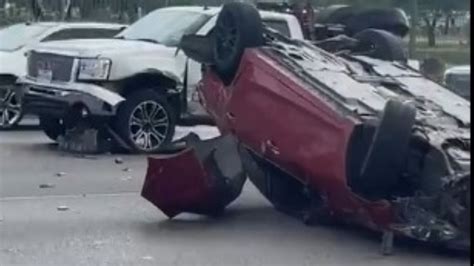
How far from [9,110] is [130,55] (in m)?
3.14

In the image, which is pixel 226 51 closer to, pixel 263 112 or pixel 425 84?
pixel 263 112

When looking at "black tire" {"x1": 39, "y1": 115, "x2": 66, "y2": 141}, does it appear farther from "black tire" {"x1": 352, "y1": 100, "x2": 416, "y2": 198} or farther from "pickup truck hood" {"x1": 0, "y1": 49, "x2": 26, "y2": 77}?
"black tire" {"x1": 352, "y1": 100, "x2": 416, "y2": 198}

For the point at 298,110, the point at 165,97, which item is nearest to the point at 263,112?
the point at 298,110

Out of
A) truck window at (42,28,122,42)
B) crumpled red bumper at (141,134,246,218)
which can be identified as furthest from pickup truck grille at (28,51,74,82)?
crumpled red bumper at (141,134,246,218)

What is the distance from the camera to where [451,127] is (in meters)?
10.3

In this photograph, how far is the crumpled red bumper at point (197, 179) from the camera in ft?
35.7

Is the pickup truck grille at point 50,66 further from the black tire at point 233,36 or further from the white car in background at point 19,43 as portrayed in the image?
the black tire at point 233,36

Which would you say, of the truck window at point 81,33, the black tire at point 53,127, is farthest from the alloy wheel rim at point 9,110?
the truck window at point 81,33

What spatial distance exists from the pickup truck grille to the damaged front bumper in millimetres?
107

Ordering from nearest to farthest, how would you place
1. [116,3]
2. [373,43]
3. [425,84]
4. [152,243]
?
1. [152,243]
2. [425,84]
3. [373,43]
4. [116,3]

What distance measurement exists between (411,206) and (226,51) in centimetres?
259

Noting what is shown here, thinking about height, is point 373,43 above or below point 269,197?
above

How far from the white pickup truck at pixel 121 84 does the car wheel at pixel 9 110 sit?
1799mm

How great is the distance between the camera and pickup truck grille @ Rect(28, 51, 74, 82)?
1647cm
